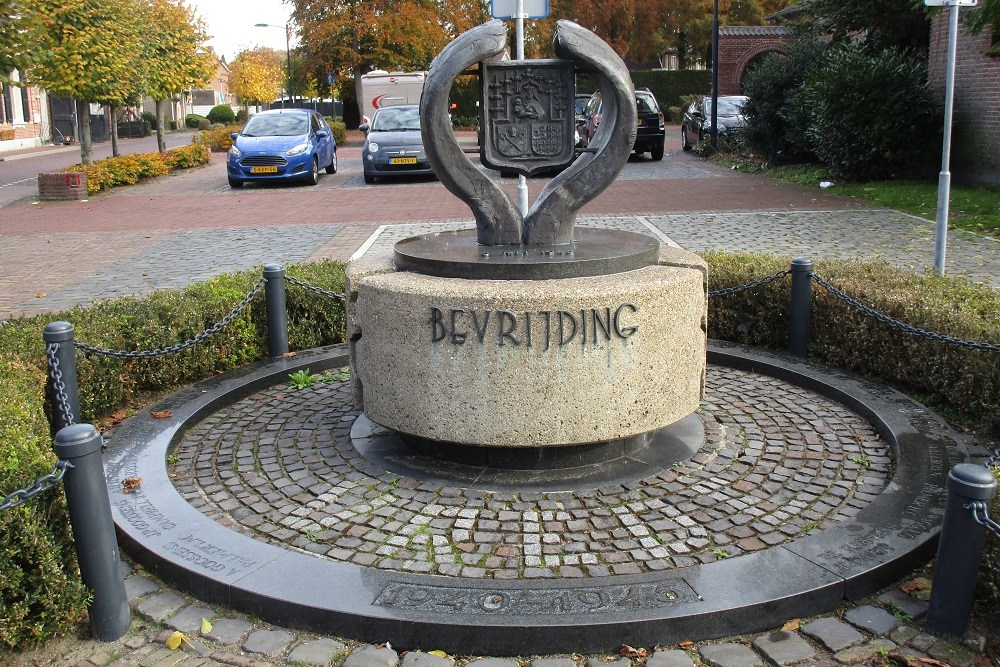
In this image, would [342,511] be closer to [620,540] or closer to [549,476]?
[549,476]

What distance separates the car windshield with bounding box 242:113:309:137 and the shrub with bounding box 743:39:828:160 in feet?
36.4

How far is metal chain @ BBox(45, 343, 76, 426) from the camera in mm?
4879

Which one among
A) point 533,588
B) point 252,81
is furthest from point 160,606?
point 252,81

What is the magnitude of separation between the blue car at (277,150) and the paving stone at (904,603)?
1931 cm

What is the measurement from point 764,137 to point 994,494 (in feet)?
66.8

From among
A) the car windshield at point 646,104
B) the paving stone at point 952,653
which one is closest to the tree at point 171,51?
the car windshield at point 646,104

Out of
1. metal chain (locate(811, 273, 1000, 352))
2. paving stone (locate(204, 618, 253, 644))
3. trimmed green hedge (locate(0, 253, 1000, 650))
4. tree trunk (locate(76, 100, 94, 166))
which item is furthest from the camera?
tree trunk (locate(76, 100, 94, 166))

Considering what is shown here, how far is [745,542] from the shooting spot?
13.9ft

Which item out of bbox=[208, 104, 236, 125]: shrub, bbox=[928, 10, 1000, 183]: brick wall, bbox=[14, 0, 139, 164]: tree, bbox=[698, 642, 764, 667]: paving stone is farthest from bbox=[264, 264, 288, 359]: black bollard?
bbox=[208, 104, 236, 125]: shrub

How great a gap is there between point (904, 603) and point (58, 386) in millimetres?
4286

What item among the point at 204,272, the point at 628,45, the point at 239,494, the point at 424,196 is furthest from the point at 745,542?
the point at 628,45

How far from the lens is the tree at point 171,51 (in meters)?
25.5

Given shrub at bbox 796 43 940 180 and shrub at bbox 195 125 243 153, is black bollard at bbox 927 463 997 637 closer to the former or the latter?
shrub at bbox 796 43 940 180

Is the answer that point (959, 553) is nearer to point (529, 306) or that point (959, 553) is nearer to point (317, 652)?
point (529, 306)
